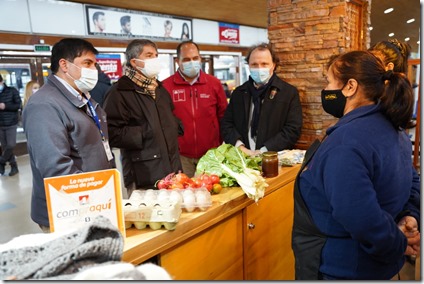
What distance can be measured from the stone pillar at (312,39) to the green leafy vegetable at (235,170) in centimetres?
120

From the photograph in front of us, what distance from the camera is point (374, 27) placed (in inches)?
391

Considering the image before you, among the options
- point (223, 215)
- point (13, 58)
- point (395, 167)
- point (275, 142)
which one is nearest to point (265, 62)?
point (275, 142)

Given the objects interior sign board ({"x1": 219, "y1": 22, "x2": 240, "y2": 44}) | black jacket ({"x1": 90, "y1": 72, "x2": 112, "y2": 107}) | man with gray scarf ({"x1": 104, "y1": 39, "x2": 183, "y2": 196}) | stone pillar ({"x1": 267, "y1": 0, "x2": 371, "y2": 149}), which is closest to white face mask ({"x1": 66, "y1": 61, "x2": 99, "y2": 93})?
man with gray scarf ({"x1": 104, "y1": 39, "x2": 183, "y2": 196})

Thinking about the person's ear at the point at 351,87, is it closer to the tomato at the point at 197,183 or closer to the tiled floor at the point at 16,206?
the tomato at the point at 197,183

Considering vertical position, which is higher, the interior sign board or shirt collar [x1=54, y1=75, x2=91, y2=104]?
the interior sign board

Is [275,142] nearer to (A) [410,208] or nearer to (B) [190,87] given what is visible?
(B) [190,87]

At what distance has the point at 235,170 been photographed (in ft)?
6.50

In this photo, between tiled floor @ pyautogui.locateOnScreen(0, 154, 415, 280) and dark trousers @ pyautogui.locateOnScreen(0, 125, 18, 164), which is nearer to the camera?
tiled floor @ pyautogui.locateOnScreen(0, 154, 415, 280)

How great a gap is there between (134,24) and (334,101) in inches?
315

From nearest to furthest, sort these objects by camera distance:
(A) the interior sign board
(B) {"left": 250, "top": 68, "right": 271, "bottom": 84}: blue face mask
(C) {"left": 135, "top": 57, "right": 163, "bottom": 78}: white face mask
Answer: (C) {"left": 135, "top": 57, "right": 163, "bottom": 78}: white face mask → (B) {"left": 250, "top": 68, "right": 271, "bottom": 84}: blue face mask → (A) the interior sign board

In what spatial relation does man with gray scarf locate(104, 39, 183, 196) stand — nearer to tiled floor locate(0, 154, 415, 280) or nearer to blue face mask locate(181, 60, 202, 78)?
blue face mask locate(181, 60, 202, 78)

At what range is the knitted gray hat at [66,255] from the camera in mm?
723

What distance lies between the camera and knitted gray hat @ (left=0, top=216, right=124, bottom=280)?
0.72 meters

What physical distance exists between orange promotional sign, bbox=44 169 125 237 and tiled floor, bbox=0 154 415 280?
6.48ft
